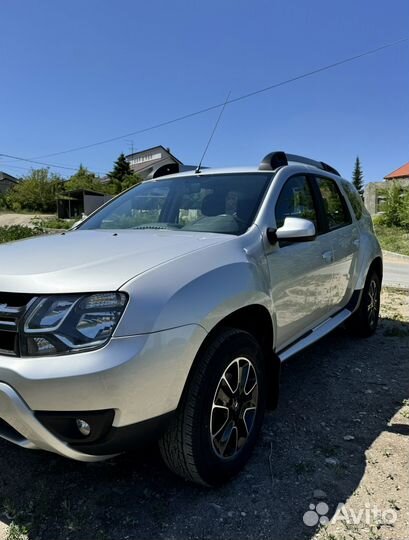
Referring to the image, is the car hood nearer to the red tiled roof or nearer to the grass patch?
the grass patch

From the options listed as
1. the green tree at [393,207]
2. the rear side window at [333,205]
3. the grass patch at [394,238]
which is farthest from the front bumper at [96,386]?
the green tree at [393,207]

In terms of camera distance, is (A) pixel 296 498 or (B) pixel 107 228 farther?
(B) pixel 107 228

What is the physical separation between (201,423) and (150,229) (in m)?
1.38

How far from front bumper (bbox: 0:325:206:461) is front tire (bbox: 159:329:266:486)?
0.65 ft

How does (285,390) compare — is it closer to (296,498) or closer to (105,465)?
(296,498)

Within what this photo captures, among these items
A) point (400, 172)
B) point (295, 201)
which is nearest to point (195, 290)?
point (295, 201)

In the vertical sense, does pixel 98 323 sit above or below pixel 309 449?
above

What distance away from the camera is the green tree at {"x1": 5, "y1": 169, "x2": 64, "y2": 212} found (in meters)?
57.7

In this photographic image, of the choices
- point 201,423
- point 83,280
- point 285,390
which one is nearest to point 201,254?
point 83,280

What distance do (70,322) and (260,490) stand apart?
1349 mm

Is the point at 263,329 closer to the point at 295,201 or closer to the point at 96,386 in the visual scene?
the point at 295,201

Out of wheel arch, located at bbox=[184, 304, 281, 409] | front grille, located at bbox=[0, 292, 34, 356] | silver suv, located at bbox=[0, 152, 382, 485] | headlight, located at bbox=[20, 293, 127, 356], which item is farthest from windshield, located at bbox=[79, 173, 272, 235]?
front grille, located at bbox=[0, 292, 34, 356]

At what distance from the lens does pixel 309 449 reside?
2.65 meters

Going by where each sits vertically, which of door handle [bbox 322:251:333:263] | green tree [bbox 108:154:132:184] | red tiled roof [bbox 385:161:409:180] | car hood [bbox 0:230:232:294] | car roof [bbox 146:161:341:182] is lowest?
door handle [bbox 322:251:333:263]
